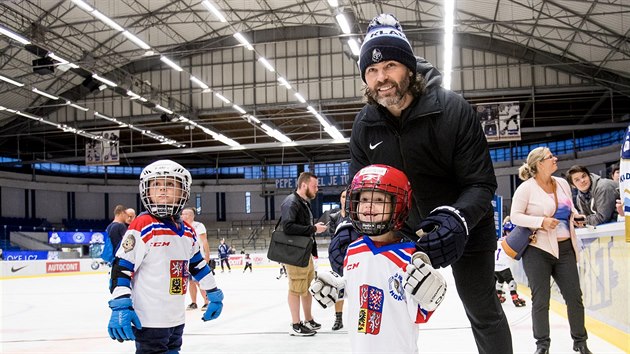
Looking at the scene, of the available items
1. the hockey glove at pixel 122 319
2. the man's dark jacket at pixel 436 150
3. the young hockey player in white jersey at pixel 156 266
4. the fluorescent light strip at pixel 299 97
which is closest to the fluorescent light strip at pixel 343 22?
the fluorescent light strip at pixel 299 97

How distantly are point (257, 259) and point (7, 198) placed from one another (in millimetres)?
19231

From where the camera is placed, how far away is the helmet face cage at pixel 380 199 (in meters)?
2.01

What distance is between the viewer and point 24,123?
1292 inches

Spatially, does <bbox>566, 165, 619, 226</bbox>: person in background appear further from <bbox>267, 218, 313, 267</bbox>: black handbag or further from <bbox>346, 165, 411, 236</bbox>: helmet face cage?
<bbox>346, 165, 411, 236</bbox>: helmet face cage

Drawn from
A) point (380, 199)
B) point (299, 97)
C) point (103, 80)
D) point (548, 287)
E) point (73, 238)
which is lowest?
point (73, 238)

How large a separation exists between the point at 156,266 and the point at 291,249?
316 centimetres

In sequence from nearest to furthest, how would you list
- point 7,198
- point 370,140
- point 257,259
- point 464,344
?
point 370,140 → point 464,344 → point 257,259 → point 7,198

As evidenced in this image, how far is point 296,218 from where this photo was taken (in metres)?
6.38

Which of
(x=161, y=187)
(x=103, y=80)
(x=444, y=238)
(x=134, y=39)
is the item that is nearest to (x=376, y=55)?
(x=444, y=238)

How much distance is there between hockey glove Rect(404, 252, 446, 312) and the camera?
181 centimetres

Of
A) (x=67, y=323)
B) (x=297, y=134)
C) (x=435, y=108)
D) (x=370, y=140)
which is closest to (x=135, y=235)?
(x=370, y=140)

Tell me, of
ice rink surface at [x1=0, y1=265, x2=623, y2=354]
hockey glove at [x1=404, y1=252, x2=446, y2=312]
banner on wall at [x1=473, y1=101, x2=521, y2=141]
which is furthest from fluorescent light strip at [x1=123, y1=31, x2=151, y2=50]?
hockey glove at [x1=404, y1=252, x2=446, y2=312]

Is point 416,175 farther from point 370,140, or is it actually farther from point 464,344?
point 464,344

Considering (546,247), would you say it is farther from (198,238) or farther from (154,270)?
(198,238)
